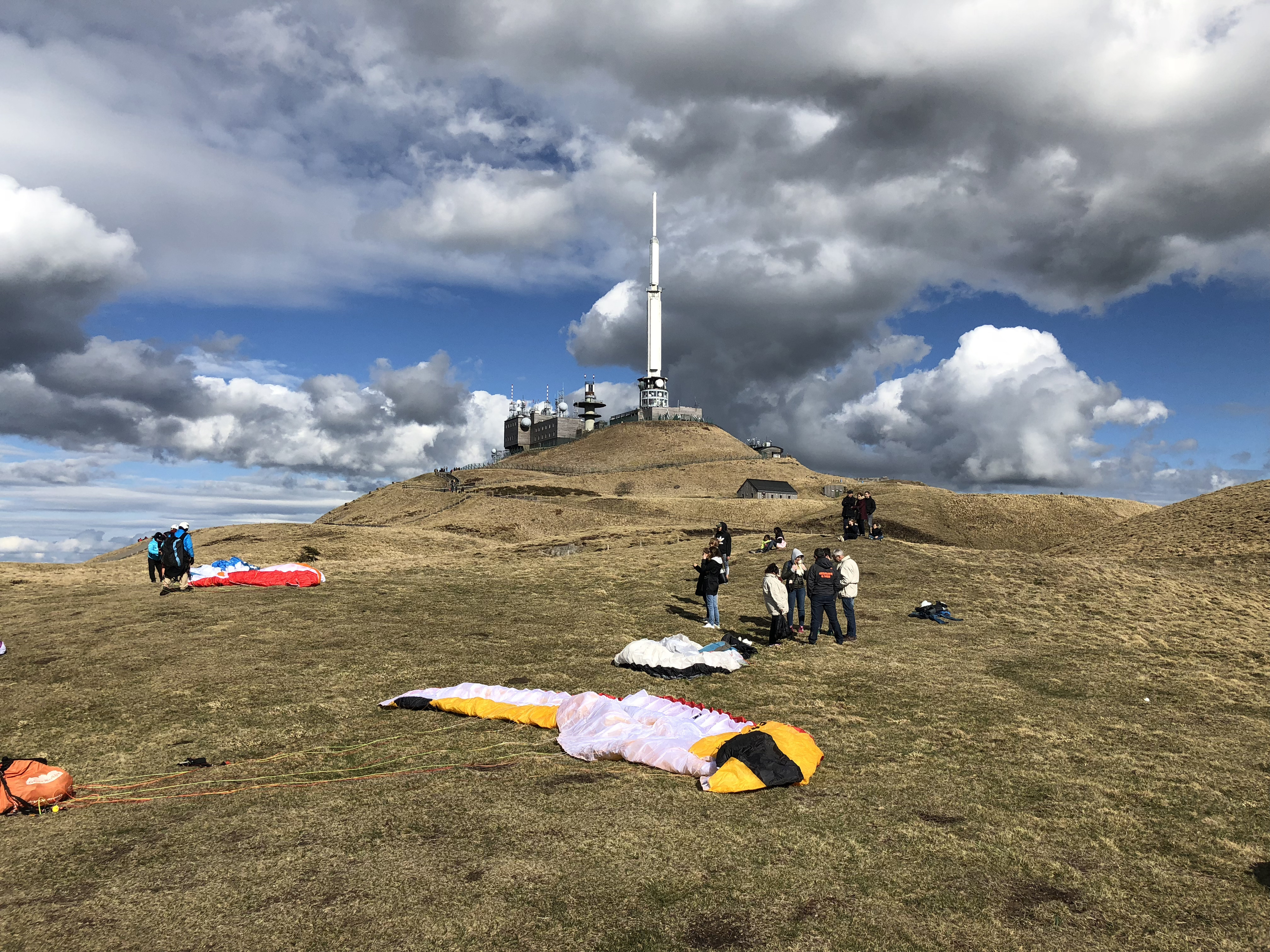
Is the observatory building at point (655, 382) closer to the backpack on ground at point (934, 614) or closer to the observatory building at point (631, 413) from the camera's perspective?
the observatory building at point (631, 413)

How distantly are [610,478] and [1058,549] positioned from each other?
7416 cm

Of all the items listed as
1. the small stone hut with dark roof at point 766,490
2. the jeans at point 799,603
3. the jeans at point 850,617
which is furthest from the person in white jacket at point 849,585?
the small stone hut with dark roof at point 766,490

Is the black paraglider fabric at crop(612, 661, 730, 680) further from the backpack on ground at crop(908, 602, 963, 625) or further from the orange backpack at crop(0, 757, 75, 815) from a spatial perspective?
the orange backpack at crop(0, 757, 75, 815)

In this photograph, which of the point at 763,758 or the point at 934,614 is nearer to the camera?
the point at 763,758

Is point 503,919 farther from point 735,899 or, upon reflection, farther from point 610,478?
point 610,478

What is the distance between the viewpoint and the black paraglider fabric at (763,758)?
935cm

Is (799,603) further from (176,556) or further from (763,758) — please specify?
(176,556)

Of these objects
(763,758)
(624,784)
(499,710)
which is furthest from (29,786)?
(763,758)

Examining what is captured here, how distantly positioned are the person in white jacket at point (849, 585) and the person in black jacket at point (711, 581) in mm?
3136

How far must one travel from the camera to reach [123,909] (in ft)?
21.0

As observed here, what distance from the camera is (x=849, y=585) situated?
18.7 metres

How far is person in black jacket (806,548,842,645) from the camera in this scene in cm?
1838

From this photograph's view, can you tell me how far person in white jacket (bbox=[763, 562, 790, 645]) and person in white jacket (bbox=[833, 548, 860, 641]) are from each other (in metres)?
1.48

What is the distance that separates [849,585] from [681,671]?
5.86 metres
